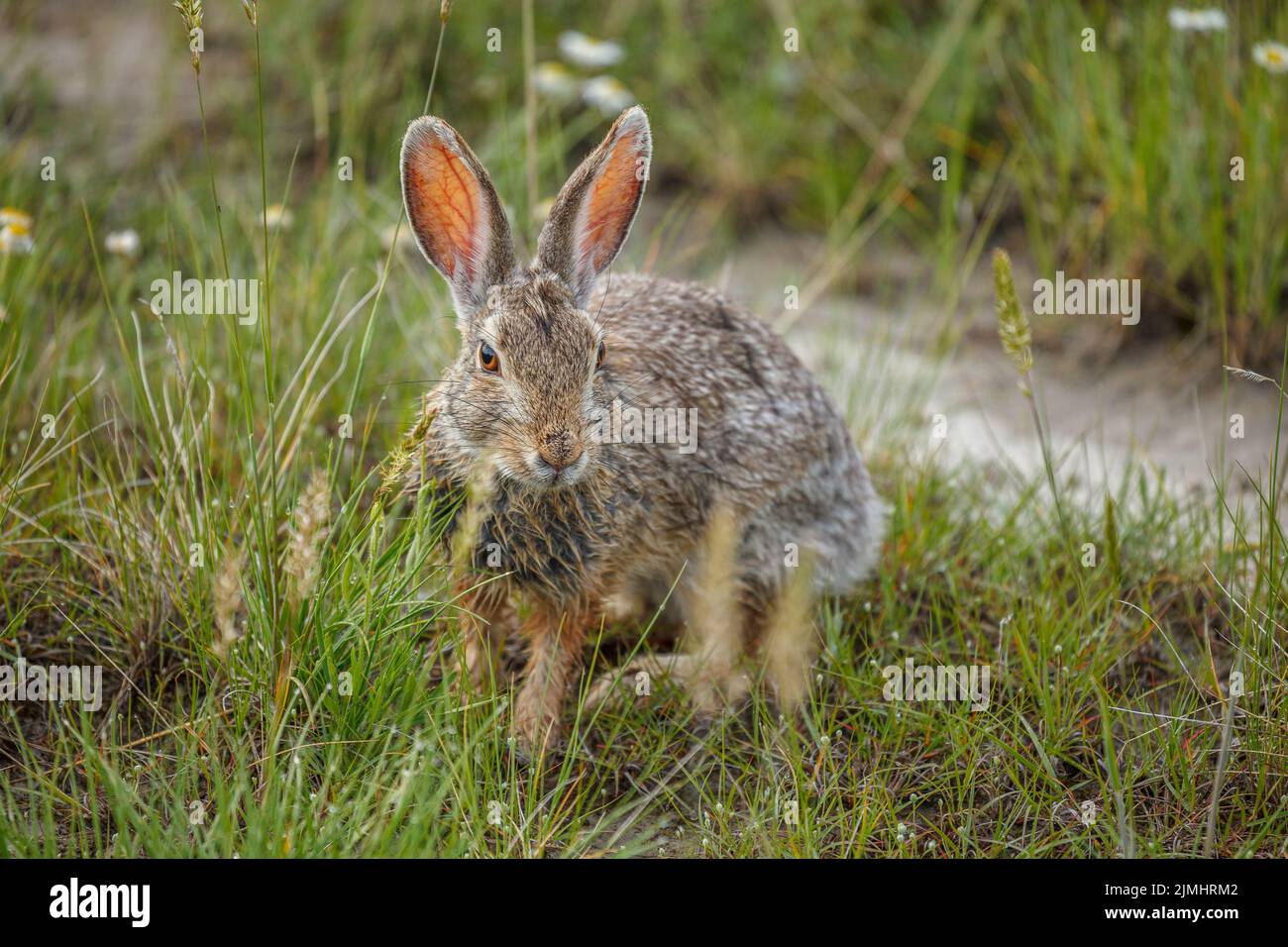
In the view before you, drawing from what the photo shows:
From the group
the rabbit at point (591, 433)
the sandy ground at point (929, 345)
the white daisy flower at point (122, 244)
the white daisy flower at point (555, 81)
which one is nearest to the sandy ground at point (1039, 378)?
the sandy ground at point (929, 345)

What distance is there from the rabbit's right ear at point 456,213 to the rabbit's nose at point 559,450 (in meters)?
0.63

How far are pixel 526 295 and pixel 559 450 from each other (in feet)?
1.75

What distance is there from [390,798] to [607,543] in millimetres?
1124

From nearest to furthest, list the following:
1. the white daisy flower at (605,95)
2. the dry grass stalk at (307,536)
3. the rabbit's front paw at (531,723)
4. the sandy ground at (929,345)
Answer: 1. the dry grass stalk at (307,536)
2. the rabbit's front paw at (531,723)
3. the sandy ground at (929,345)
4. the white daisy flower at (605,95)

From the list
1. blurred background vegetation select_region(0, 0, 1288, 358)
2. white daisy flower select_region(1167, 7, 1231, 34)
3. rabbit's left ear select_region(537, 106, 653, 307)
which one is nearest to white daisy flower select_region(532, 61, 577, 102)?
blurred background vegetation select_region(0, 0, 1288, 358)

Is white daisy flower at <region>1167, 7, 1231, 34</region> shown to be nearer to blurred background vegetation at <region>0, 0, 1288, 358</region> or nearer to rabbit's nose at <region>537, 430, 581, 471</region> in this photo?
blurred background vegetation at <region>0, 0, 1288, 358</region>

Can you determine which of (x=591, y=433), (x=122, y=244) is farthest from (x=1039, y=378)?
(x=122, y=244)

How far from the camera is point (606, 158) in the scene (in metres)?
3.77

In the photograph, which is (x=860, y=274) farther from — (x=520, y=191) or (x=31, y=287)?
(x=31, y=287)

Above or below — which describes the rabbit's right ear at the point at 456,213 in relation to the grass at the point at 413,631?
above

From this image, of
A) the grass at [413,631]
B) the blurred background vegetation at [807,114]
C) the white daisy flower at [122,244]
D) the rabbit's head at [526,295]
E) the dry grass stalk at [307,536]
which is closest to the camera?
the dry grass stalk at [307,536]

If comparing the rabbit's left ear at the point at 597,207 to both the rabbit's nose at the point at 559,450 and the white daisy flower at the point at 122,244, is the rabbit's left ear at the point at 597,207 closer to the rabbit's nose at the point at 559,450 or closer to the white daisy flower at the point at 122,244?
the rabbit's nose at the point at 559,450

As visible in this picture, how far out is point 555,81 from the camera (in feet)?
20.0

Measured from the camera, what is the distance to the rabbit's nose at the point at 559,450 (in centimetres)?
336
